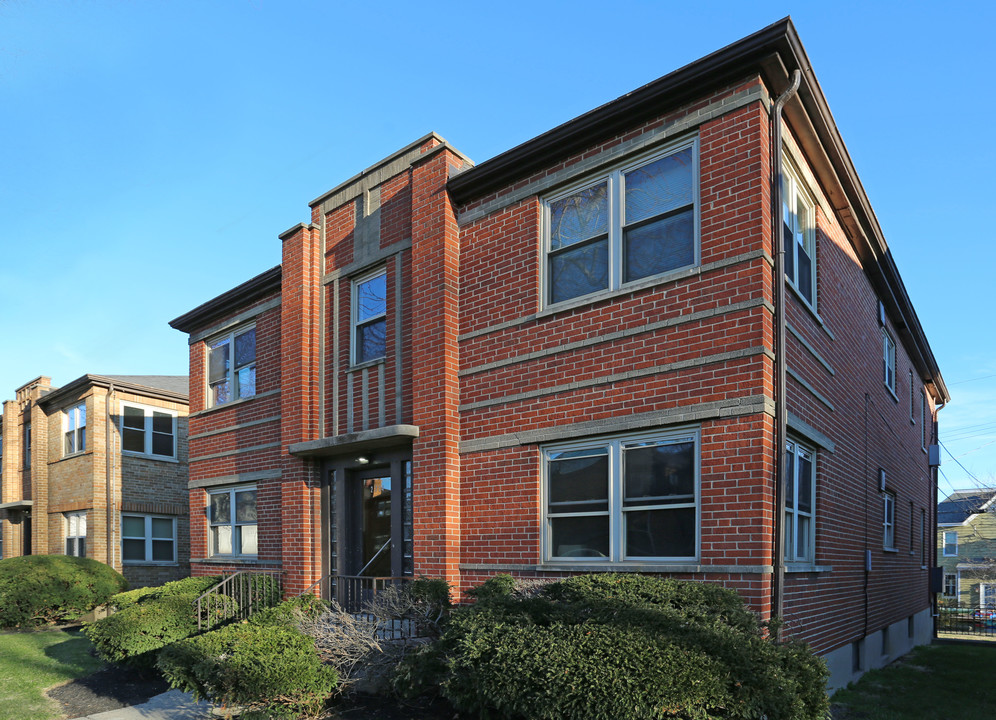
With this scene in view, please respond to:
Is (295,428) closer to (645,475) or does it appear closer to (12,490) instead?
(645,475)

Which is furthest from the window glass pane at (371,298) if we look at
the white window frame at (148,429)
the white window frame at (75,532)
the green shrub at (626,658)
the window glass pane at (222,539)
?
the white window frame at (75,532)

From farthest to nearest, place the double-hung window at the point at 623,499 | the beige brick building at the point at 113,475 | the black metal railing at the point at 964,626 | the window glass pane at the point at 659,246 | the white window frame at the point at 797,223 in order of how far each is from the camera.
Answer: the black metal railing at the point at 964,626 → the beige brick building at the point at 113,475 → the white window frame at the point at 797,223 → the window glass pane at the point at 659,246 → the double-hung window at the point at 623,499

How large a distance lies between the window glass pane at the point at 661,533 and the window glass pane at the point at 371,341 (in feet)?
16.2

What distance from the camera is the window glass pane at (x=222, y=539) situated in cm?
1453

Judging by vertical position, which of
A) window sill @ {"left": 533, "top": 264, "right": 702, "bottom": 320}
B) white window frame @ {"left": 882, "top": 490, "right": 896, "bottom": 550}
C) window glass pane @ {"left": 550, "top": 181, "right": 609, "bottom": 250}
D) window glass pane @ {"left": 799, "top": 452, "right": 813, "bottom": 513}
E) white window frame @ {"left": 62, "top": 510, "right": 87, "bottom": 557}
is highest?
window glass pane @ {"left": 550, "top": 181, "right": 609, "bottom": 250}

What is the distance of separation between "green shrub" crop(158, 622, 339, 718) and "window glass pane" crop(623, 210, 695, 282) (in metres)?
5.43

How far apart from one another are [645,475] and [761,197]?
126 inches

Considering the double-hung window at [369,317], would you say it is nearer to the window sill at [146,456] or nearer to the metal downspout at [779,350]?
the metal downspout at [779,350]

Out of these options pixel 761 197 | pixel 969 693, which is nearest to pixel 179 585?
pixel 761 197

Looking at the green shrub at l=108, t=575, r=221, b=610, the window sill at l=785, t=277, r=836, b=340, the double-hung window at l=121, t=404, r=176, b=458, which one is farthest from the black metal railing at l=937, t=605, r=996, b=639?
the double-hung window at l=121, t=404, r=176, b=458

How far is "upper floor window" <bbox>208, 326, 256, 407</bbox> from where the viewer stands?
47.5 ft

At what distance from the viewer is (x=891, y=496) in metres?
14.5

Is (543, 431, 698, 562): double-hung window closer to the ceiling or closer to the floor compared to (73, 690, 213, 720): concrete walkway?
closer to the ceiling

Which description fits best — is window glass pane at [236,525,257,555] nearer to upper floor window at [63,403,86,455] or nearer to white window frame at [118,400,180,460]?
white window frame at [118,400,180,460]
